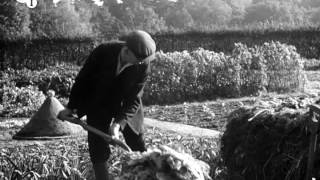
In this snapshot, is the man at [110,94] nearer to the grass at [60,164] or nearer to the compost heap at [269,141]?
the grass at [60,164]

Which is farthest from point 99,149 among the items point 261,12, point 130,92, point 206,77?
point 261,12

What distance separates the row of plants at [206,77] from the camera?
13.4 meters

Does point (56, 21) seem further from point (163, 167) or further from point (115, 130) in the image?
point (163, 167)

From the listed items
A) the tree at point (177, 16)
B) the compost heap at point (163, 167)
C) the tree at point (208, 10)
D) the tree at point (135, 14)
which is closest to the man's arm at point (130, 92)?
the compost heap at point (163, 167)

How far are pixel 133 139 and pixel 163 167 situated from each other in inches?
84.3

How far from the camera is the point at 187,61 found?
13742 mm

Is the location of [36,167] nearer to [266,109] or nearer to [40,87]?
[266,109]

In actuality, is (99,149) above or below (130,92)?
below

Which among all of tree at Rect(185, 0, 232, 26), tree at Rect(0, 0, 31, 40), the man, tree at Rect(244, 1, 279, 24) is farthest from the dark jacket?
tree at Rect(185, 0, 232, 26)

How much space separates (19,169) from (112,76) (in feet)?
3.85

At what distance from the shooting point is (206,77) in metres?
13.9

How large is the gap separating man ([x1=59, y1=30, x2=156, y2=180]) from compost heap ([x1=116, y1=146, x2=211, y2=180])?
4.82 ft

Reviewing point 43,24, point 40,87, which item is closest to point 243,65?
point 40,87

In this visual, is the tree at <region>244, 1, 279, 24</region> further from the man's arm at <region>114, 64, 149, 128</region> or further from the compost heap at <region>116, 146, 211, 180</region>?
the compost heap at <region>116, 146, 211, 180</region>
